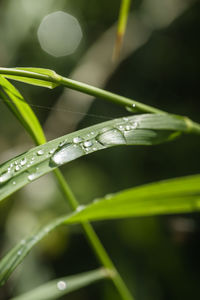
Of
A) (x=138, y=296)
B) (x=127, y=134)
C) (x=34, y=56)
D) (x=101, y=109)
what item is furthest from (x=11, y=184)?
(x=34, y=56)

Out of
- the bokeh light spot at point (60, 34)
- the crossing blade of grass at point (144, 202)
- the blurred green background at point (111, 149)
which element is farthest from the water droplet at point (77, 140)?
the bokeh light spot at point (60, 34)

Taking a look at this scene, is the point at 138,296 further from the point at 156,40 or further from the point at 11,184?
the point at 11,184

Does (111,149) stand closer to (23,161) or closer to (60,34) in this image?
(60,34)

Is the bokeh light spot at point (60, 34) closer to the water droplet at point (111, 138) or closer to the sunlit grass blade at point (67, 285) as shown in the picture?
the sunlit grass blade at point (67, 285)

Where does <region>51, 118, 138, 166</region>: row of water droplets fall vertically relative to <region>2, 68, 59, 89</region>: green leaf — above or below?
below

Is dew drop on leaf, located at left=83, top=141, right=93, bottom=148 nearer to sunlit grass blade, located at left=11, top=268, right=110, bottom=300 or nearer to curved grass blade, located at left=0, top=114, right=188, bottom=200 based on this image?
curved grass blade, located at left=0, top=114, right=188, bottom=200

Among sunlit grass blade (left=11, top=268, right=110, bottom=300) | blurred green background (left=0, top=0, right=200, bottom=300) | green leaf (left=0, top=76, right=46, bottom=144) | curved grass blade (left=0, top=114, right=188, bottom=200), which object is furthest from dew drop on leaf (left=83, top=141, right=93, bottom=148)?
blurred green background (left=0, top=0, right=200, bottom=300)

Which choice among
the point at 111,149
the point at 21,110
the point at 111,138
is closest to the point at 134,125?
the point at 111,138
